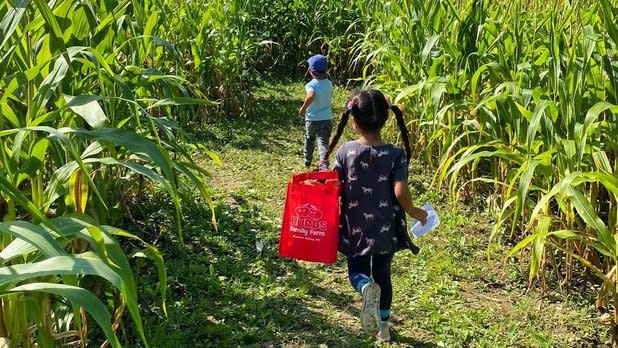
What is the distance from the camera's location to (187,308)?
10.1 ft

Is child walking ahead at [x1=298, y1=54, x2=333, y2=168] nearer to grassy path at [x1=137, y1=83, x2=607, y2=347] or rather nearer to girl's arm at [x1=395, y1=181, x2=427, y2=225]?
grassy path at [x1=137, y1=83, x2=607, y2=347]

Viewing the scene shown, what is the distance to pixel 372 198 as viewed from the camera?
108 inches

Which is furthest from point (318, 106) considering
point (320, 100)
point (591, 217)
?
point (591, 217)

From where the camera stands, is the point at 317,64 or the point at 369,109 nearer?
the point at 369,109

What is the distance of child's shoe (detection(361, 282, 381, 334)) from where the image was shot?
266cm

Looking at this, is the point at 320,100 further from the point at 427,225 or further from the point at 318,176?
the point at 427,225

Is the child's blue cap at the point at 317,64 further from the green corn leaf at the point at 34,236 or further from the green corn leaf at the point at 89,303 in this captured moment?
the green corn leaf at the point at 89,303

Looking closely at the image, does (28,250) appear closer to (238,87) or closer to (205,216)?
(205,216)

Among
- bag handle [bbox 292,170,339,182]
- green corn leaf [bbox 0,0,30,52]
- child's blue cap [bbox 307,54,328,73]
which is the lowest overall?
bag handle [bbox 292,170,339,182]

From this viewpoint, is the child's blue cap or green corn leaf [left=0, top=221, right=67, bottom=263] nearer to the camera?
green corn leaf [left=0, top=221, right=67, bottom=263]

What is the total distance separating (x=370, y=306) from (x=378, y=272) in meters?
0.23

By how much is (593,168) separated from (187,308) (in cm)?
189

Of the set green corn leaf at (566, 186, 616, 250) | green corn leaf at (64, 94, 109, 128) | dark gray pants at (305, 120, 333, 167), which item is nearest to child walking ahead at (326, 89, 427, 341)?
green corn leaf at (566, 186, 616, 250)

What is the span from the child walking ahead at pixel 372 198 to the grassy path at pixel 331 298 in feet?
1.12
